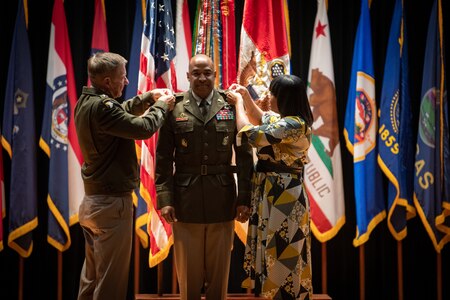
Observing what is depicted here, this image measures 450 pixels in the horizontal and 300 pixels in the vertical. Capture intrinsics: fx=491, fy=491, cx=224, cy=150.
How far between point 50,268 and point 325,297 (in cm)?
227

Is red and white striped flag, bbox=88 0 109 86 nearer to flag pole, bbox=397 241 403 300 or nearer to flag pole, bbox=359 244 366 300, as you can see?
flag pole, bbox=359 244 366 300

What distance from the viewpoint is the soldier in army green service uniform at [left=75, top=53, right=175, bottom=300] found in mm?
2582

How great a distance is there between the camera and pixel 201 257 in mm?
2779

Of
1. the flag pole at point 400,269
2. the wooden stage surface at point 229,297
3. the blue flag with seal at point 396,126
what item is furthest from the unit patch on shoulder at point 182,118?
the flag pole at point 400,269

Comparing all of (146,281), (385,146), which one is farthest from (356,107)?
(146,281)

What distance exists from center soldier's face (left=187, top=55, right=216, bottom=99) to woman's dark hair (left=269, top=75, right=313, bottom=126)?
0.40 meters

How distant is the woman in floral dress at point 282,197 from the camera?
8.42ft

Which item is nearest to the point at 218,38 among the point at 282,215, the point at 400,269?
the point at 282,215

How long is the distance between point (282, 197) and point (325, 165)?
1283mm

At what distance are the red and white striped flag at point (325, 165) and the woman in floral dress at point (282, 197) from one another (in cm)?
114

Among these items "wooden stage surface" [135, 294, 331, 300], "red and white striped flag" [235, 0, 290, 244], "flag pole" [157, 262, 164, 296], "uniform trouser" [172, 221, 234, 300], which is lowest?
"wooden stage surface" [135, 294, 331, 300]

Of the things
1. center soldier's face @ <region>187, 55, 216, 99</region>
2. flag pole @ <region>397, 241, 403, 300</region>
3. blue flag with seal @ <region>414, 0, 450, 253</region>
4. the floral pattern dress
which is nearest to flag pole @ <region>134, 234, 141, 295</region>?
Result: the floral pattern dress

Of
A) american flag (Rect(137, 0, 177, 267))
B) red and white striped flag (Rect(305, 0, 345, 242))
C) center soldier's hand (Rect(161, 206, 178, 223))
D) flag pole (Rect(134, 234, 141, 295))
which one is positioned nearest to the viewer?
center soldier's hand (Rect(161, 206, 178, 223))

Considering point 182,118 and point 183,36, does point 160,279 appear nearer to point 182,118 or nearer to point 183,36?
point 182,118
